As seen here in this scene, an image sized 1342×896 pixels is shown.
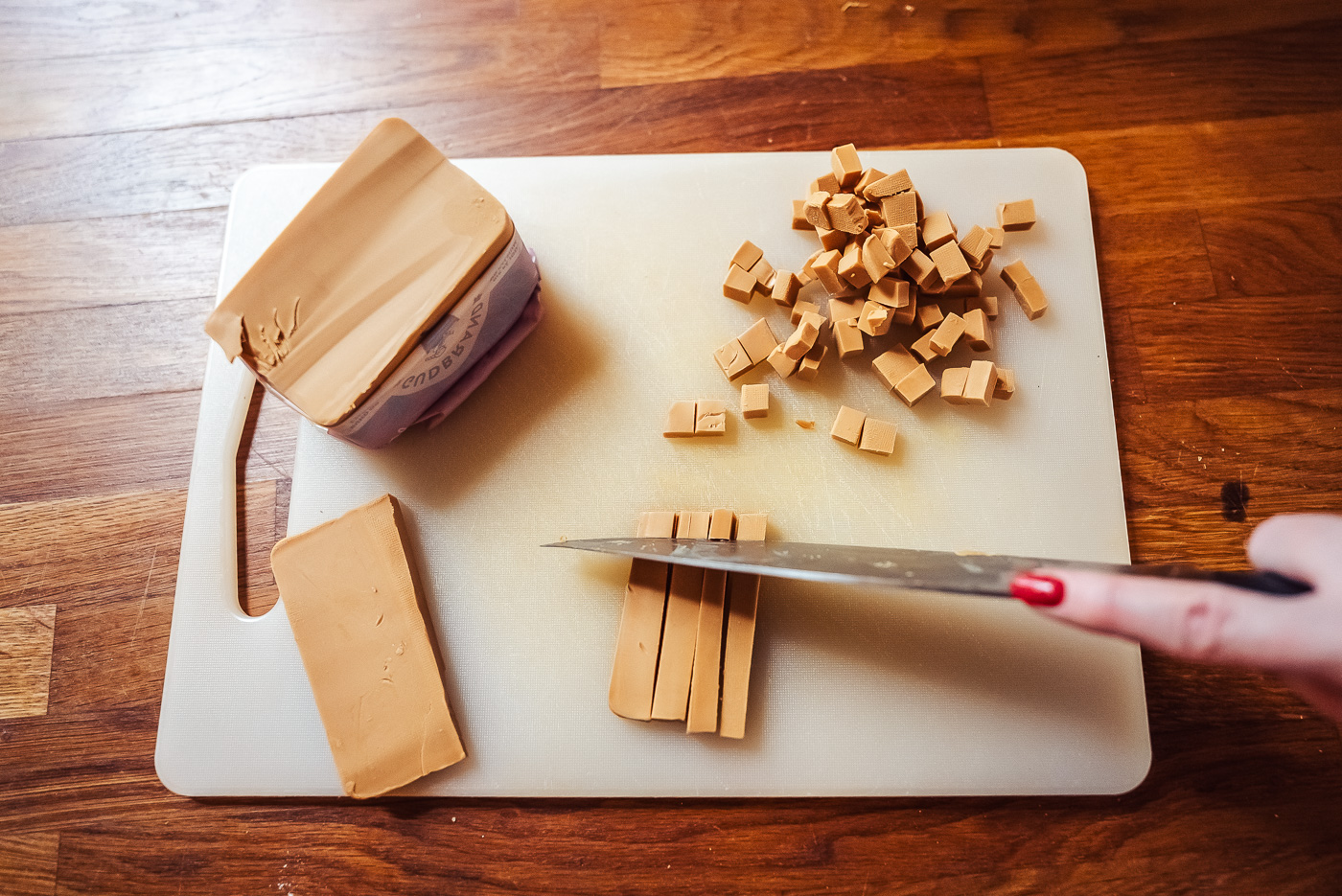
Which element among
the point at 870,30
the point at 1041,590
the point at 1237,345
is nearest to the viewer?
the point at 1041,590

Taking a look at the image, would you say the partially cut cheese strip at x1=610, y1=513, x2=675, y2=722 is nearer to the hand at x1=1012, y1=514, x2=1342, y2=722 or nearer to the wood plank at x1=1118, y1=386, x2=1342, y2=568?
the hand at x1=1012, y1=514, x2=1342, y2=722

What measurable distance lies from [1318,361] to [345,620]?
2.24 meters

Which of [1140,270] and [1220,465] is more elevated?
[1140,270]

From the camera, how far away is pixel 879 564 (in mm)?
1428

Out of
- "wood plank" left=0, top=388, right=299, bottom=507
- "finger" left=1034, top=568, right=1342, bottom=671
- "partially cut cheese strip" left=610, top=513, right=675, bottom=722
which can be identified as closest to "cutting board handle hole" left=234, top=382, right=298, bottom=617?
"wood plank" left=0, top=388, right=299, bottom=507

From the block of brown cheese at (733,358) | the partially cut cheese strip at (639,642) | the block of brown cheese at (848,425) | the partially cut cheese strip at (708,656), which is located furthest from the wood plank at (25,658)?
the block of brown cheese at (848,425)

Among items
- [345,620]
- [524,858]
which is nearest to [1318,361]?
[524,858]

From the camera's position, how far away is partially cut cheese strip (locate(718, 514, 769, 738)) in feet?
5.08

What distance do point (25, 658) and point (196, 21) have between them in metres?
1.67

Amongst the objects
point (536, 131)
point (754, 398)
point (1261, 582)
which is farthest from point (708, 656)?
point (536, 131)

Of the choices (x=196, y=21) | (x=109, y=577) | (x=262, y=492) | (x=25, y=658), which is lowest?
(x=25, y=658)

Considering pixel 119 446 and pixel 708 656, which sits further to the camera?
pixel 119 446

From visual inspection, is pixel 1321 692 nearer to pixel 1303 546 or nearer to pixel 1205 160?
pixel 1303 546

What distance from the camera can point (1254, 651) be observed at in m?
1.03
